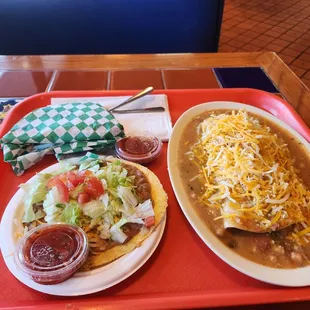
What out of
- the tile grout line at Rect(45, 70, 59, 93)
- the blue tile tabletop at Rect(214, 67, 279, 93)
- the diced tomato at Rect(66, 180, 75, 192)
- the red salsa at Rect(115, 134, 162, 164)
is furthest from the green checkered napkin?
the blue tile tabletop at Rect(214, 67, 279, 93)

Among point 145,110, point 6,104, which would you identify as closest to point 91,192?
point 145,110

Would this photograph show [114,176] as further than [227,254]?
Yes

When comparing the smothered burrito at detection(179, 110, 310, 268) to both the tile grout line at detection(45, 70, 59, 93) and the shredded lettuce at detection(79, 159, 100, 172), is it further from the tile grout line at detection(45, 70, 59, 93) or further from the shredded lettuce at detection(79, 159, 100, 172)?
the tile grout line at detection(45, 70, 59, 93)

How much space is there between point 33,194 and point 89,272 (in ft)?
1.23

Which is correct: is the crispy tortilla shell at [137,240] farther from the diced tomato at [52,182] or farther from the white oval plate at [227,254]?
the diced tomato at [52,182]

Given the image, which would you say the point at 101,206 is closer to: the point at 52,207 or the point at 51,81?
the point at 52,207

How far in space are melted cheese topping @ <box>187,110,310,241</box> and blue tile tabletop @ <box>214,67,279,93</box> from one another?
0.53 m

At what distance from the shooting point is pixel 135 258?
3.27 feet

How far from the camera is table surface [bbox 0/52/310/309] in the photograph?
6.24ft

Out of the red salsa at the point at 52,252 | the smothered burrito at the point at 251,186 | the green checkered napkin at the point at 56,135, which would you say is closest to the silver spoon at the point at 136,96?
the green checkered napkin at the point at 56,135

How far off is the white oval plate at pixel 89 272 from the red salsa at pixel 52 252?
0.09 ft

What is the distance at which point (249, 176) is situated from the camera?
1.20 m

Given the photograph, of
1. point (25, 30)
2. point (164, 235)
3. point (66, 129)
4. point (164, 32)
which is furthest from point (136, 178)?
point (25, 30)

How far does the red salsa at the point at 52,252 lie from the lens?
2.98 ft
